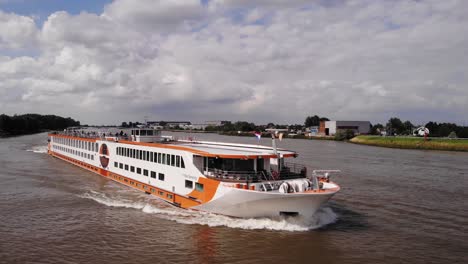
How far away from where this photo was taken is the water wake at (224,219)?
17.5 m

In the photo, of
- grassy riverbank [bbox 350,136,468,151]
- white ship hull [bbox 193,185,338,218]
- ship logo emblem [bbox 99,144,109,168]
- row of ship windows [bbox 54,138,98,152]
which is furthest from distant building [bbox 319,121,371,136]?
white ship hull [bbox 193,185,338,218]

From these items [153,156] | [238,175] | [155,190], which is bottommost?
[155,190]

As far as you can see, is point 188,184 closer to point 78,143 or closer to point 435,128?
point 78,143

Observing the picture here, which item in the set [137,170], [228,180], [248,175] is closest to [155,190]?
[137,170]

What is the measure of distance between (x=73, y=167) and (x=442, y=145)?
70.5 metres

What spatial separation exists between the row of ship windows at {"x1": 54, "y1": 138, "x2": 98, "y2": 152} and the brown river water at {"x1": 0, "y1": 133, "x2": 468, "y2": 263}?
31.6 ft

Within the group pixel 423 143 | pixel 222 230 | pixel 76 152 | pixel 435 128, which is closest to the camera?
pixel 222 230

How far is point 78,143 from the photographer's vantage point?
1647 inches

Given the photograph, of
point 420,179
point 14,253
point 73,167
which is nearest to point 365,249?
point 14,253

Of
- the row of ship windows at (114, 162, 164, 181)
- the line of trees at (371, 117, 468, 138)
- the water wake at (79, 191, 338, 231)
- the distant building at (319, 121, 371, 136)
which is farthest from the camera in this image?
the distant building at (319, 121, 371, 136)

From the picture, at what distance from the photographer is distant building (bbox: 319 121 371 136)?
411ft

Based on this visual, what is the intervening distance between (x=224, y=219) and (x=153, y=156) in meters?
8.31

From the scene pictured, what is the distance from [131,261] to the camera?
14.3 meters

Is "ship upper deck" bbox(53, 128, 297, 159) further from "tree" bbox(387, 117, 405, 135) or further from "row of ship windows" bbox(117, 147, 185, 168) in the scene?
"tree" bbox(387, 117, 405, 135)
